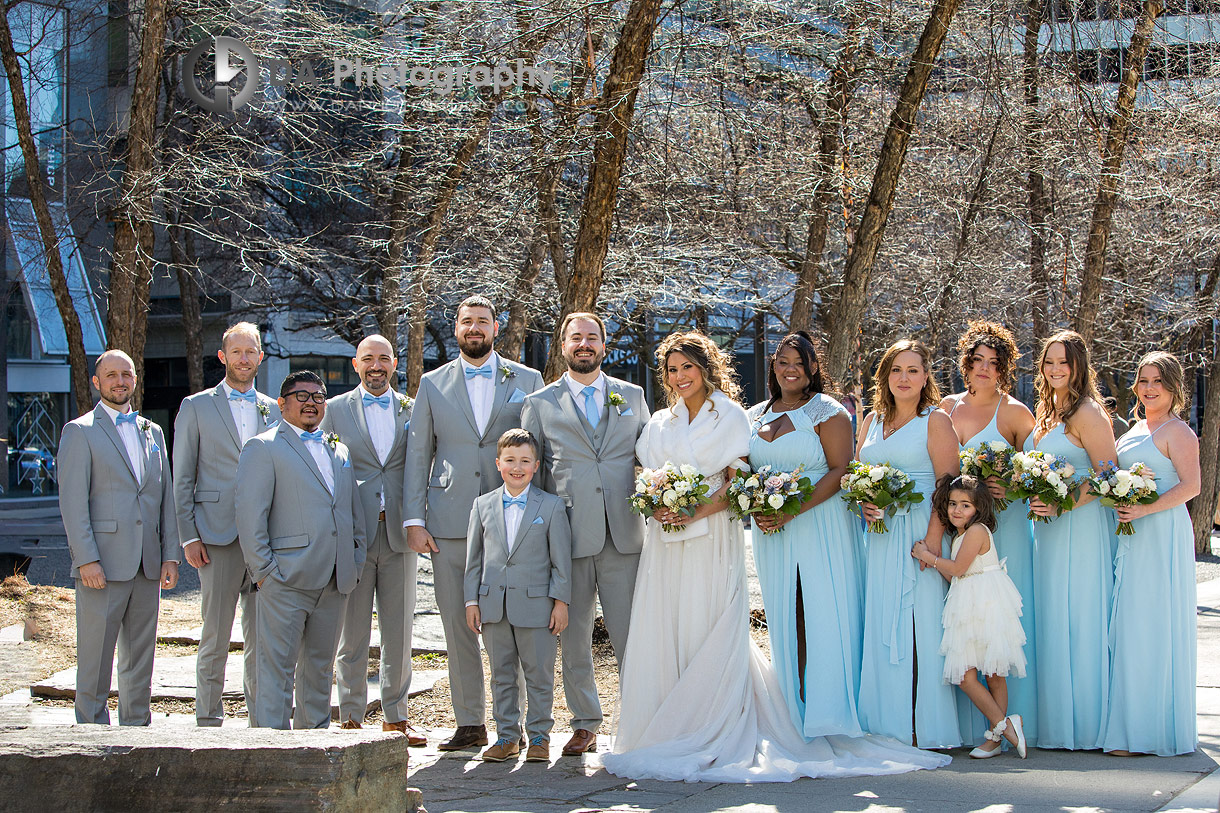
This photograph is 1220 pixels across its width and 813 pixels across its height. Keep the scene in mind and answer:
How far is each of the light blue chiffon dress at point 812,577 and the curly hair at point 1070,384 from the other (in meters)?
1.19

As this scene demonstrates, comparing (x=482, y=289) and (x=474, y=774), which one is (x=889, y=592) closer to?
(x=474, y=774)

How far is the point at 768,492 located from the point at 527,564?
1338 millimetres

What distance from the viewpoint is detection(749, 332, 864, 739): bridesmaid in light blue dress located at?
20.9 ft

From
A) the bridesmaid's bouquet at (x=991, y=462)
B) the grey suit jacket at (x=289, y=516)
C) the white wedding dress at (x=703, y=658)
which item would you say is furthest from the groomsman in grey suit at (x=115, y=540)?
the bridesmaid's bouquet at (x=991, y=462)

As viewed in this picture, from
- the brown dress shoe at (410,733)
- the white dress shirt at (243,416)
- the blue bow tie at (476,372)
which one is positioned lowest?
the brown dress shoe at (410,733)

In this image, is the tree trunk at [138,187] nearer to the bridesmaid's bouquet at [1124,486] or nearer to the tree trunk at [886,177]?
the tree trunk at [886,177]

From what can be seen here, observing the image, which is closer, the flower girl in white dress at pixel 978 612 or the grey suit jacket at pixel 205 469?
the flower girl in white dress at pixel 978 612

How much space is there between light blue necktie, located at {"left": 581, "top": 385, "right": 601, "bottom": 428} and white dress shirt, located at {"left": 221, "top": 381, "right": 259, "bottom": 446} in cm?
201

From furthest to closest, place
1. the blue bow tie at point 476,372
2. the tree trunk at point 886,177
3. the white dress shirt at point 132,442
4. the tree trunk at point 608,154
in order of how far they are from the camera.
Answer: the tree trunk at point 886,177
the tree trunk at point 608,154
the blue bow tie at point 476,372
the white dress shirt at point 132,442

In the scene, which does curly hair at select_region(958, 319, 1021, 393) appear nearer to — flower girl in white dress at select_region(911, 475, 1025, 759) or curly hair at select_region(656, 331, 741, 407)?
flower girl in white dress at select_region(911, 475, 1025, 759)

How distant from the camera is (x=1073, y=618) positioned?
645 cm

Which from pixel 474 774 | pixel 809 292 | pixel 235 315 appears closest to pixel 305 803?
pixel 474 774

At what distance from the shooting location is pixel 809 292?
14344 mm

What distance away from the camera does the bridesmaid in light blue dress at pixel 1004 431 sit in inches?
257
